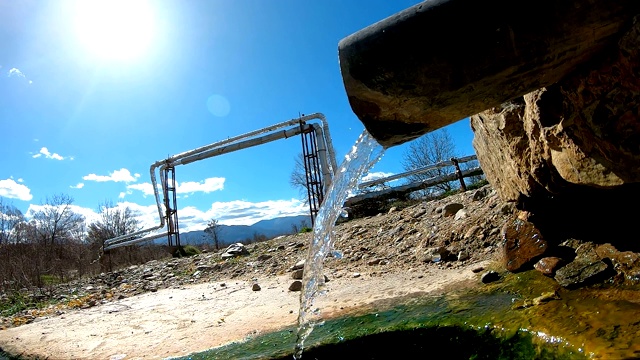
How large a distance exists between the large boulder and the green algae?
1.99 feet

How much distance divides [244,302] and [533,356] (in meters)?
3.47

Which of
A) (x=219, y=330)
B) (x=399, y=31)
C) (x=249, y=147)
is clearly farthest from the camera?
(x=249, y=147)

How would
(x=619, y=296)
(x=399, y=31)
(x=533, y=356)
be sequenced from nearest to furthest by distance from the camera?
(x=399, y=31) → (x=533, y=356) → (x=619, y=296)

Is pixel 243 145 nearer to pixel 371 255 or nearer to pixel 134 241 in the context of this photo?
pixel 134 241

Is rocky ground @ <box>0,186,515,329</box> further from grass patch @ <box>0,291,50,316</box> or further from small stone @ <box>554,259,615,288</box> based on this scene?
small stone @ <box>554,259,615,288</box>

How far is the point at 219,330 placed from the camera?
11.4 ft

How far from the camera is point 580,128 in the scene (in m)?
1.78

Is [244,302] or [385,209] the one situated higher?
[385,209]

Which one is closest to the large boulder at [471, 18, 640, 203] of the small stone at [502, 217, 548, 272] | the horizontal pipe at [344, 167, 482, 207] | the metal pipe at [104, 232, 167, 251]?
the small stone at [502, 217, 548, 272]

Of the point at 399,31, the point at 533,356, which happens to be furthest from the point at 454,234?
the point at 399,31

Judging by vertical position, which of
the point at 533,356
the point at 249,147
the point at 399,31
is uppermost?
the point at 249,147

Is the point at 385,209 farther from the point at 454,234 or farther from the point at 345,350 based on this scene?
the point at 345,350

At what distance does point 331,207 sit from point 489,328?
3.79 ft

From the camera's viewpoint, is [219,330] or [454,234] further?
[454,234]
